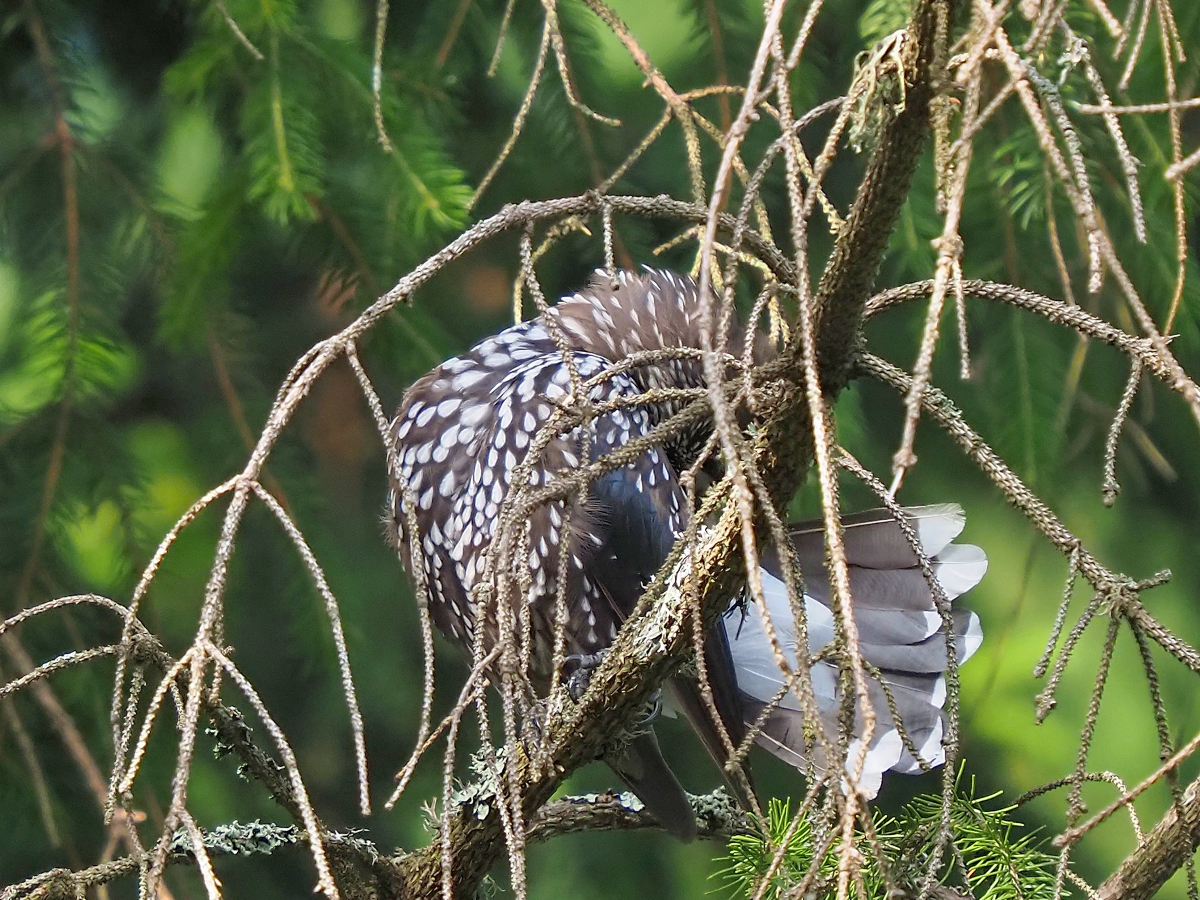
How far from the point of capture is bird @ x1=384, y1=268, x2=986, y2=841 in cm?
146

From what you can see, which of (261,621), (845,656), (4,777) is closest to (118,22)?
(261,621)

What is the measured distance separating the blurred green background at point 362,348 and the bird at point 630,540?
0.51ft

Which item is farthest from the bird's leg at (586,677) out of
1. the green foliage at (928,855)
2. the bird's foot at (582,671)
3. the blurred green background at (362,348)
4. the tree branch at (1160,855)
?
the tree branch at (1160,855)

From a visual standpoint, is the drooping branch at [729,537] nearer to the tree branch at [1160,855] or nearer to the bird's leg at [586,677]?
the bird's leg at [586,677]

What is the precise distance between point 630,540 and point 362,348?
53 cm

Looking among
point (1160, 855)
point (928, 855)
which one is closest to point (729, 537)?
point (1160, 855)

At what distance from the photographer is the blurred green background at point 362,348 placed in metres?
1.55

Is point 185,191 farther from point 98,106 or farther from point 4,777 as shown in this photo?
point 4,777

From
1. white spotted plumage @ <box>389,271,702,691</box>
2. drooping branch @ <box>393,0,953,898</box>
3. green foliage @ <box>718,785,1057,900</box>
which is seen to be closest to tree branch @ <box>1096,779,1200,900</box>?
green foliage @ <box>718,785,1057,900</box>

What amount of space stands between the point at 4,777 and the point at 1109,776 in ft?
4.68

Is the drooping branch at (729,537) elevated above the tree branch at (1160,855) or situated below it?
above

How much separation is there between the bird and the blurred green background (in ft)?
0.51

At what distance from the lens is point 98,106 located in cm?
177

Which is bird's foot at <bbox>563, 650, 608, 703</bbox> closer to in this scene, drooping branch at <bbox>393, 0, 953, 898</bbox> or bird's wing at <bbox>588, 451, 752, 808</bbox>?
bird's wing at <bbox>588, 451, 752, 808</bbox>
